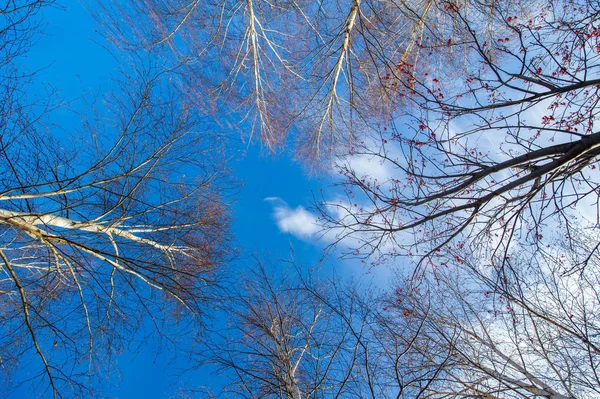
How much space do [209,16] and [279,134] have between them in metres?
2.20

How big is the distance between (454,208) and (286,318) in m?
3.51

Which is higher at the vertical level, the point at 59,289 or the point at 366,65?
the point at 366,65

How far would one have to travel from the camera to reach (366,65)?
553 centimetres

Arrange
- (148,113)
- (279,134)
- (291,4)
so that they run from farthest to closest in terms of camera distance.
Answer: (279,134) → (291,4) → (148,113)

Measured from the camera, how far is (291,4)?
492 centimetres

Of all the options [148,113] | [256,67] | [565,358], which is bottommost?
[565,358]

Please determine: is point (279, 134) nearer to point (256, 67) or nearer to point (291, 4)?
point (256, 67)

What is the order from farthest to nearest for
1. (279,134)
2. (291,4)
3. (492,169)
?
(279,134)
(291,4)
(492,169)

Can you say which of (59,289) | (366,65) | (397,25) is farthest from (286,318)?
(397,25)

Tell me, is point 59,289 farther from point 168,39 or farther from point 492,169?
point 492,169

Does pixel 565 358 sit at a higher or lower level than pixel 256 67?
lower

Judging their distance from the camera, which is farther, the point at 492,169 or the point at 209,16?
the point at 209,16

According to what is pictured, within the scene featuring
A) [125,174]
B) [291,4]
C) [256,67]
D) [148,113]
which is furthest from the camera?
[256,67]

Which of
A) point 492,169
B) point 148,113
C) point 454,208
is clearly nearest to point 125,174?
point 148,113
